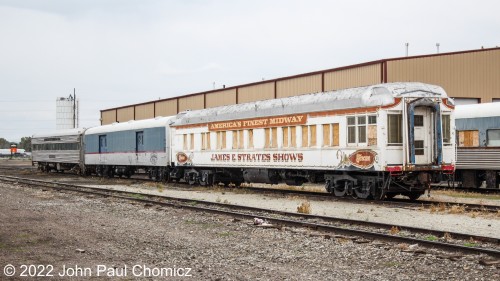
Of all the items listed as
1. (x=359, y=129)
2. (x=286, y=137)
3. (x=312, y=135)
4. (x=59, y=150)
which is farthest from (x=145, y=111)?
(x=359, y=129)

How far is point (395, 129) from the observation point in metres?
17.4

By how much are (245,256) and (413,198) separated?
448 inches

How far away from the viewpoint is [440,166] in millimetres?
17922

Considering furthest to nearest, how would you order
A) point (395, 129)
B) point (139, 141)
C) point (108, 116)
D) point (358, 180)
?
point (108, 116) → point (139, 141) → point (358, 180) → point (395, 129)

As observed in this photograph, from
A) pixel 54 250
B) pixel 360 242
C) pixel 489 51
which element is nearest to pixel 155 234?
pixel 54 250

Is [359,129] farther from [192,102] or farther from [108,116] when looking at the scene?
[108,116]

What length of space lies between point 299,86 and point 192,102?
13.8m

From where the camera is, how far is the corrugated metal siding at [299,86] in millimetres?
33953

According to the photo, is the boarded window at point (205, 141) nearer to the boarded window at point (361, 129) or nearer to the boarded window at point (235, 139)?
the boarded window at point (235, 139)

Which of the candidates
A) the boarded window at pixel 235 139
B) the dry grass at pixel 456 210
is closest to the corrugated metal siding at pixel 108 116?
the boarded window at pixel 235 139

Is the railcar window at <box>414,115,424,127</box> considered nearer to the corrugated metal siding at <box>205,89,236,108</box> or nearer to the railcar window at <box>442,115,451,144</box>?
the railcar window at <box>442,115,451,144</box>

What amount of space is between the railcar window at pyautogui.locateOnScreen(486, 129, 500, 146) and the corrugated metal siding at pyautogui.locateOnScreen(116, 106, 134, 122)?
40.4m

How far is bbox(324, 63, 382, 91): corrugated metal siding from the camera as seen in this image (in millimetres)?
30391

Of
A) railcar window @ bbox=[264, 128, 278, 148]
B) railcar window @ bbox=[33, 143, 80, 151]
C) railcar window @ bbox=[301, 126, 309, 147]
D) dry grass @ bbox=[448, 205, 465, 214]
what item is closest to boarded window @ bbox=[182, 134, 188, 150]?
railcar window @ bbox=[264, 128, 278, 148]
